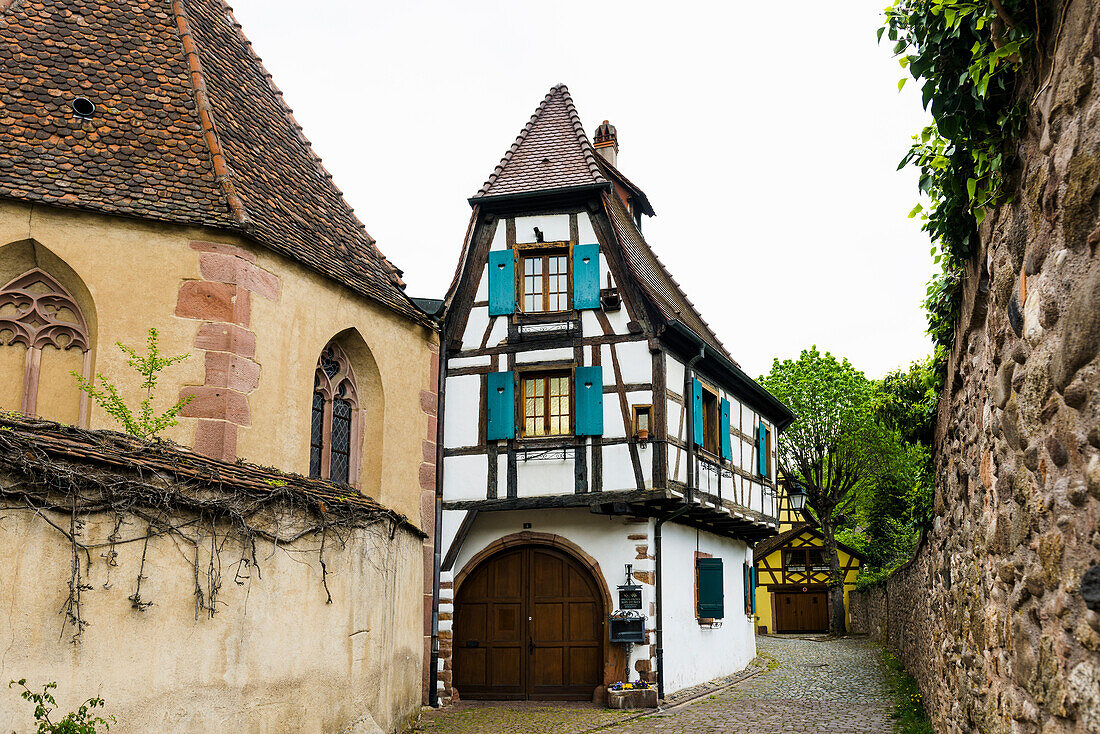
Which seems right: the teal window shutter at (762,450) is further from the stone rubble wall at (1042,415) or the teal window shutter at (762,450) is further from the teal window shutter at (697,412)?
the stone rubble wall at (1042,415)

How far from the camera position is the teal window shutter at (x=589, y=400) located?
1492 centimetres

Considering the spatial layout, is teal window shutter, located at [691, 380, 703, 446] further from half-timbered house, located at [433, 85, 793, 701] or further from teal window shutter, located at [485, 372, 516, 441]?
teal window shutter, located at [485, 372, 516, 441]

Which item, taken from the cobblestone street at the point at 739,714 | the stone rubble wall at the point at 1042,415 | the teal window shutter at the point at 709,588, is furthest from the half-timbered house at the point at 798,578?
the stone rubble wall at the point at 1042,415

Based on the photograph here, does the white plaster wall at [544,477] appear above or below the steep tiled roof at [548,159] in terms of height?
below

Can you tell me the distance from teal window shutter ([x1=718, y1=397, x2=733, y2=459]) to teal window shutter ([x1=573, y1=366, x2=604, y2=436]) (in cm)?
331

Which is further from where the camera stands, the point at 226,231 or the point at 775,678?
the point at 775,678

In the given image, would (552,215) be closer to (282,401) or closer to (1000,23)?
(282,401)

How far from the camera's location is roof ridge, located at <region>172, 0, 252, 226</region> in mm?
10875

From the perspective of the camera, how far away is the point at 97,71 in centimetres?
1138

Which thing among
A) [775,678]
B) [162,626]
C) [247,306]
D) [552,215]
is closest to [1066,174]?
[162,626]

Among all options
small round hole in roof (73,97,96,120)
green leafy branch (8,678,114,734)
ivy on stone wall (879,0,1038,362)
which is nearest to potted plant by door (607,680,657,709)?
green leafy branch (8,678,114,734)

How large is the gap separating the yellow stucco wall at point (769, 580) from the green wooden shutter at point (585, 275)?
22.8 metres

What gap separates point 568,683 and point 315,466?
212 inches

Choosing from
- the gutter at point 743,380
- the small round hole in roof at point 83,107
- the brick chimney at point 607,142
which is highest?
the brick chimney at point 607,142
